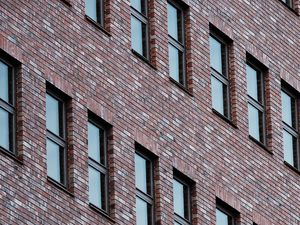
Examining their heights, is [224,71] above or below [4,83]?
above

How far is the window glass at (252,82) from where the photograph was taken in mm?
52312

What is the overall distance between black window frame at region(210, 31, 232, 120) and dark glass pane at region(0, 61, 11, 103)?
303 inches

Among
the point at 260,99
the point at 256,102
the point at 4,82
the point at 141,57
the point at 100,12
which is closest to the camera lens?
the point at 4,82

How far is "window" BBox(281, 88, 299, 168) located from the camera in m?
53.0

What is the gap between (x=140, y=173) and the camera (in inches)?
1865

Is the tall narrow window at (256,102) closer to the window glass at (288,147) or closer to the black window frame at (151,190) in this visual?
the window glass at (288,147)

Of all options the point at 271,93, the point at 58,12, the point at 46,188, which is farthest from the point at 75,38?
the point at 271,93

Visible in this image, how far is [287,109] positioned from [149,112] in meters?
6.47

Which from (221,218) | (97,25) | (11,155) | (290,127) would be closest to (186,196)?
(221,218)

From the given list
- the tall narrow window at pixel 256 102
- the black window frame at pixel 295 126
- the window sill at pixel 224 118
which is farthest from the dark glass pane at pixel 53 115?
the black window frame at pixel 295 126

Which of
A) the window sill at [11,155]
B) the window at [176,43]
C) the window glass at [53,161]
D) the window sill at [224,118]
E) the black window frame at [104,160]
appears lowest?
the window sill at [11,155]

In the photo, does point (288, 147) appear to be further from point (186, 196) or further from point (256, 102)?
point (186, 196)

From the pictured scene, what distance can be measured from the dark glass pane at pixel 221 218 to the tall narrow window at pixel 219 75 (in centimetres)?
228

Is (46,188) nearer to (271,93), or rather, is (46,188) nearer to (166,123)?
(166,123)
